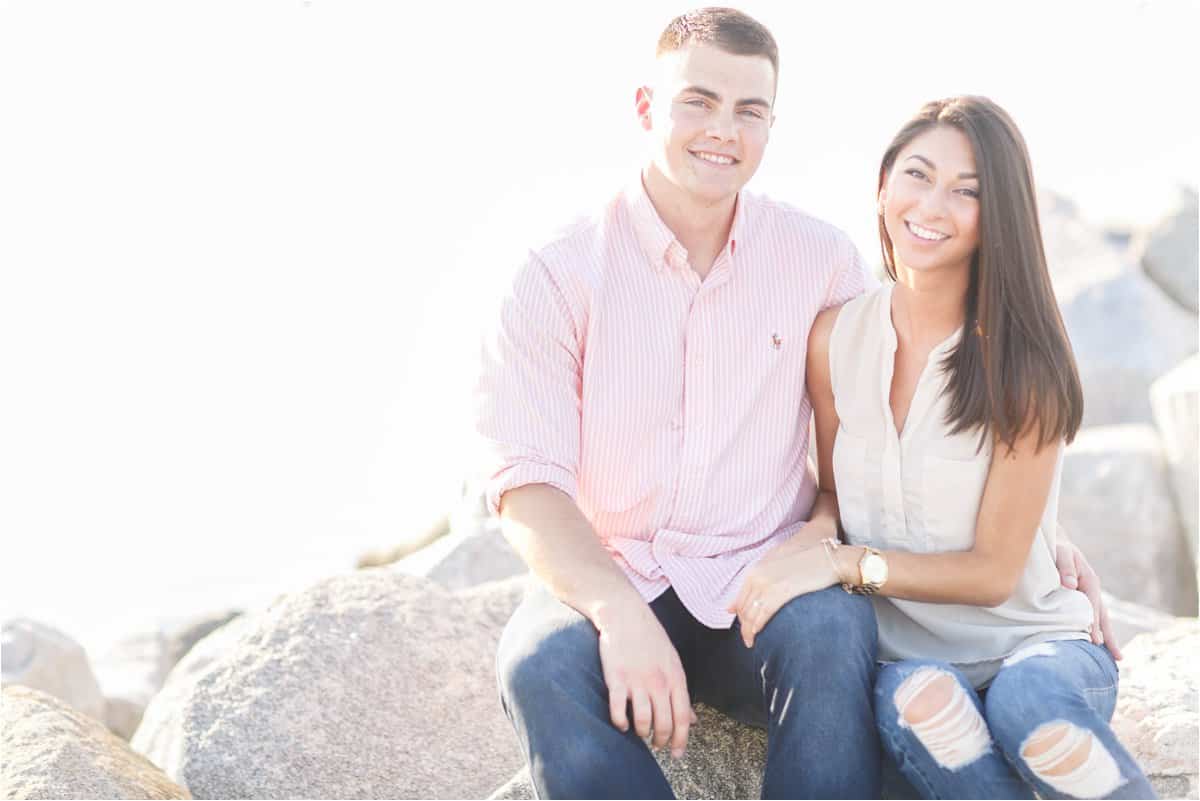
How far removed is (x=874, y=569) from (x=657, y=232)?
94 cm

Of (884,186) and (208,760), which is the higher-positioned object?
(884,186)

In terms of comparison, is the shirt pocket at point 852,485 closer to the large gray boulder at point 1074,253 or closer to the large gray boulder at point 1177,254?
the large gray boulder at point 1074,253

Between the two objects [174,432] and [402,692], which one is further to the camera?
[174,432]

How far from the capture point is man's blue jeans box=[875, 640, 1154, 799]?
8.34 feet

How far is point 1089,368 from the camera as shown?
7234mm

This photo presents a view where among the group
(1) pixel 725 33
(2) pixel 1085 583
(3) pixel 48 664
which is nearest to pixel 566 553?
(2) pixel 1085 583

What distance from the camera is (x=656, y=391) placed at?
3.21 meters

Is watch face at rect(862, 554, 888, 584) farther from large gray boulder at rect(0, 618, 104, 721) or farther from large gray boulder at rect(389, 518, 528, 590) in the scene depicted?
large gray boulder at rect(0, 618, 104, 721)

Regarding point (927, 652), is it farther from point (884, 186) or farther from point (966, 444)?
point (884, 186)

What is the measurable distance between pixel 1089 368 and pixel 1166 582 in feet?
5.15

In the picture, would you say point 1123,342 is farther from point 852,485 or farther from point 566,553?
point 566,553

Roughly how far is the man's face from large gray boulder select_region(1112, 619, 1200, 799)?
1.61 meters

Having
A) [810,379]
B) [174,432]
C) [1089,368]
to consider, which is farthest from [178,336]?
[810,379]

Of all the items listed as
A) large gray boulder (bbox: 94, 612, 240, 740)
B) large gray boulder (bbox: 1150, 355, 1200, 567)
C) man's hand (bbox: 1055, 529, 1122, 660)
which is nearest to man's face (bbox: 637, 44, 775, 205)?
man's hand (bbox: 1055, 529, 1122, 660)
